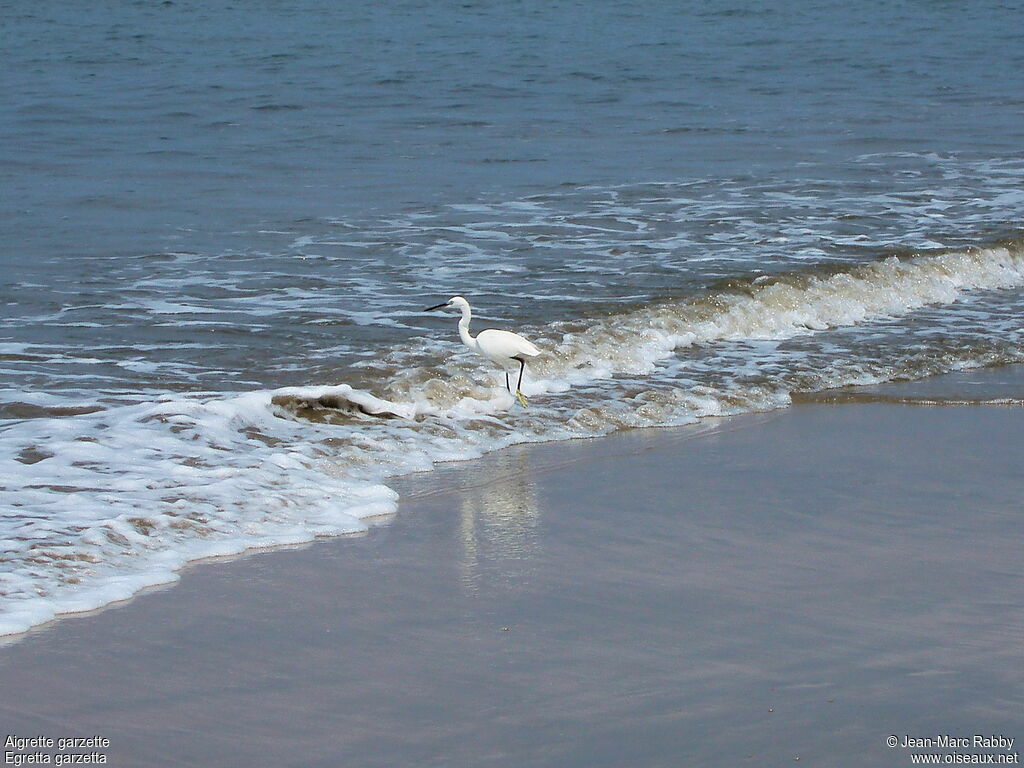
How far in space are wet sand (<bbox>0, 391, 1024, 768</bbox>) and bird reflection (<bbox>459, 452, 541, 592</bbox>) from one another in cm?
2

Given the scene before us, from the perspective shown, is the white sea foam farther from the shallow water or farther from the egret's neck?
the egret's neck

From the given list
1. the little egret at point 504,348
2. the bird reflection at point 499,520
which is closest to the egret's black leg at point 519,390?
the little egret at point 504,348

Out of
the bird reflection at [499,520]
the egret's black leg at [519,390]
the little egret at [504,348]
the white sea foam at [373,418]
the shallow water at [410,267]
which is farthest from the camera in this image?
the egret's black leg at [519,390]

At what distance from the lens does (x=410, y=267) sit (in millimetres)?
9719

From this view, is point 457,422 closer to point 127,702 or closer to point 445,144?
point 127,702

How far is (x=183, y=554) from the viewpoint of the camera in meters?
4.53

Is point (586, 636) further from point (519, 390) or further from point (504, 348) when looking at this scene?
point (519, 390)

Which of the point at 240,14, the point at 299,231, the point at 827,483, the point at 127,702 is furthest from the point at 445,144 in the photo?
the point at 240,14

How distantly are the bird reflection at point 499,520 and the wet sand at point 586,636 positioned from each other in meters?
0.02

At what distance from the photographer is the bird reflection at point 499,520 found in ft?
14.4

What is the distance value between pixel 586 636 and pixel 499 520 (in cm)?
120

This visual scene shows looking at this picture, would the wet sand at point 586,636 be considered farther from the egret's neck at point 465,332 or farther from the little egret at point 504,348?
the egret's neck at point 465,332

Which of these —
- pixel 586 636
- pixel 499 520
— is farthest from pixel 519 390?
pixel 586 636

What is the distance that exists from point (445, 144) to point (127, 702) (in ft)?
42.2
